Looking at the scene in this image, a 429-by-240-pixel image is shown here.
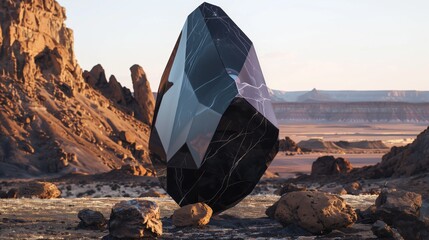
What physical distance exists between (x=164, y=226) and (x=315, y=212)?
10.3 feet

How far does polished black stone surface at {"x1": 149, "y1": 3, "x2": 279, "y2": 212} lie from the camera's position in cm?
1399

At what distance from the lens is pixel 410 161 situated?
3469 centimetres

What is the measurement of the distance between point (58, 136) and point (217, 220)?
114 feet

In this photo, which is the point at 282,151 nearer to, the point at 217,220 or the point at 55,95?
the point at 55,95

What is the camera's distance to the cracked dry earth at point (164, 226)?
13047 millimetres

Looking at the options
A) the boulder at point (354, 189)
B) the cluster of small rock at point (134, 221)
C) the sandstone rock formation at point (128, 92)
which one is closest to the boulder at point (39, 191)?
the cluster of small rock at point (134, 221)

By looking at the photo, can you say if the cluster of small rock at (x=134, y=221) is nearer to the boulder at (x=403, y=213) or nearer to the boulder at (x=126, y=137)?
the boulder at (x=403, y=213)

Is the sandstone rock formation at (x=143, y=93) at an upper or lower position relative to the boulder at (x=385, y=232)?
upper

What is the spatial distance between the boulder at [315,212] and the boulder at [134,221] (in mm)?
2850

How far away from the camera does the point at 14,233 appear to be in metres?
12.9

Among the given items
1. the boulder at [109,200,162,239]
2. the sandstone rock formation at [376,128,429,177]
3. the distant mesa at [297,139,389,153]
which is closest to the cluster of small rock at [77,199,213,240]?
the boulder at [109,200,162,239]

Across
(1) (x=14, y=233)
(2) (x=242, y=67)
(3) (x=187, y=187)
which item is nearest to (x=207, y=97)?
(2) (x=242, y=67)

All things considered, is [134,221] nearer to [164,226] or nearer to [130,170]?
[164,226]

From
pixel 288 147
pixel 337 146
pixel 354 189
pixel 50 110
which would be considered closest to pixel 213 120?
pixel 354 189
